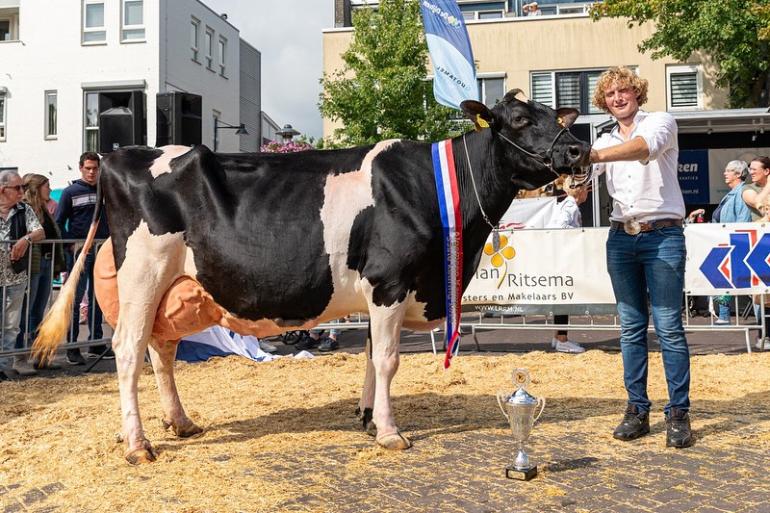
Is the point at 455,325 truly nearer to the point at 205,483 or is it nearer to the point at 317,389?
the point at 205,483

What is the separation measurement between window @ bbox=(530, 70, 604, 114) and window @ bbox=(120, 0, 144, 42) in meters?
15.6

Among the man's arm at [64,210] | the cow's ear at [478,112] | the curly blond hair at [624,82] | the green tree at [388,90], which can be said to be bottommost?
the man's arm at [64,210]

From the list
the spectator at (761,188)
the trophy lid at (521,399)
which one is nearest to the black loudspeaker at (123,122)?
the trophy lid at (521,399)

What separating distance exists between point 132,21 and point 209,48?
462 cm

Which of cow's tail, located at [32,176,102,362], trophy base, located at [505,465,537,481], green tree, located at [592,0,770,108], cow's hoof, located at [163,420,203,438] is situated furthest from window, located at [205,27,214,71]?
trophy base, located at [505,465,537,481]

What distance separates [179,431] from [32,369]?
162 inches

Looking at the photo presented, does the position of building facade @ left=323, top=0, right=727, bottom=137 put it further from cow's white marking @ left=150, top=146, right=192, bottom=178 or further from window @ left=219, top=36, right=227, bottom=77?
cow's white marking @ left=150, top=146, right=192, bottom=178

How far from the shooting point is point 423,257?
465cm

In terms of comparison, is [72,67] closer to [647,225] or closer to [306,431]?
[306,431]

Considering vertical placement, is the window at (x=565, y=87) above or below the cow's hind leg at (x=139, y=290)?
above

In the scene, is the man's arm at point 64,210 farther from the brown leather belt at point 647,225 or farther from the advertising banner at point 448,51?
the advertising banner at point 448,51

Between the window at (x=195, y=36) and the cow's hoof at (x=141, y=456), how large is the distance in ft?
103

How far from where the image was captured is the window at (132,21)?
30.8m

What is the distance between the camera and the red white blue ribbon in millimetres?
4715
